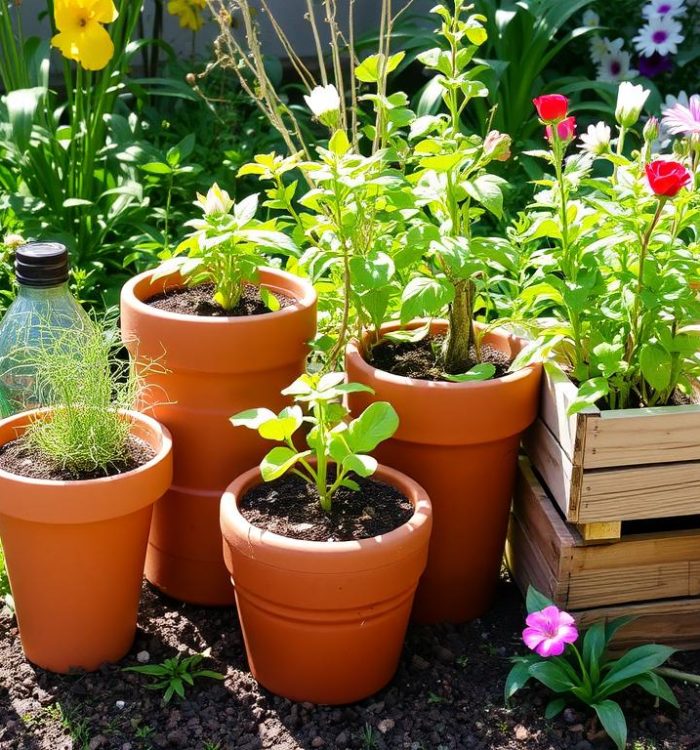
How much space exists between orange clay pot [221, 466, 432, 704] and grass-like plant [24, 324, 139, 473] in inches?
9.7

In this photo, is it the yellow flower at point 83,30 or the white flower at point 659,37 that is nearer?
the yellow flower at point 83,30

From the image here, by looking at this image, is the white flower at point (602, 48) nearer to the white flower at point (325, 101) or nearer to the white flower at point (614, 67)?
the white flower at point (614, 67)

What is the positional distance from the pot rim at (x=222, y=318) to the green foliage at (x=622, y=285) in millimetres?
453

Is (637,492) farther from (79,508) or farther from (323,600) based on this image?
(79,508)

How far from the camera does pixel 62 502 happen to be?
195 cm

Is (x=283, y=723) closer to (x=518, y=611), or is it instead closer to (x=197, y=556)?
(x=197, y=556)

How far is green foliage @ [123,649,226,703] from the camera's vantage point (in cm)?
208

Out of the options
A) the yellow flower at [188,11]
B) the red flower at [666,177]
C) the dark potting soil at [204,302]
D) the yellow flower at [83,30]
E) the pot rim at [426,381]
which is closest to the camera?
the red flower at [666,177]

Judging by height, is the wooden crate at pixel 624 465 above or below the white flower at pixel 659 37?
below

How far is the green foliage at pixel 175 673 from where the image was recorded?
208 cm

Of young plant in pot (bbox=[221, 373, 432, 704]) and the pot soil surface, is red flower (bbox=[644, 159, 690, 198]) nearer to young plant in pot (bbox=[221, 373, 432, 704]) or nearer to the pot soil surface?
young plant in pot (bbox=[221, 373, 432, 704])

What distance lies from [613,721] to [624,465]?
1.50 feet

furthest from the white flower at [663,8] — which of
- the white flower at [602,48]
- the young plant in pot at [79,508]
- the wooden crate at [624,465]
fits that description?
the young plant in pot at [79,508]

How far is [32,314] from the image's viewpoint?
7.72ft
